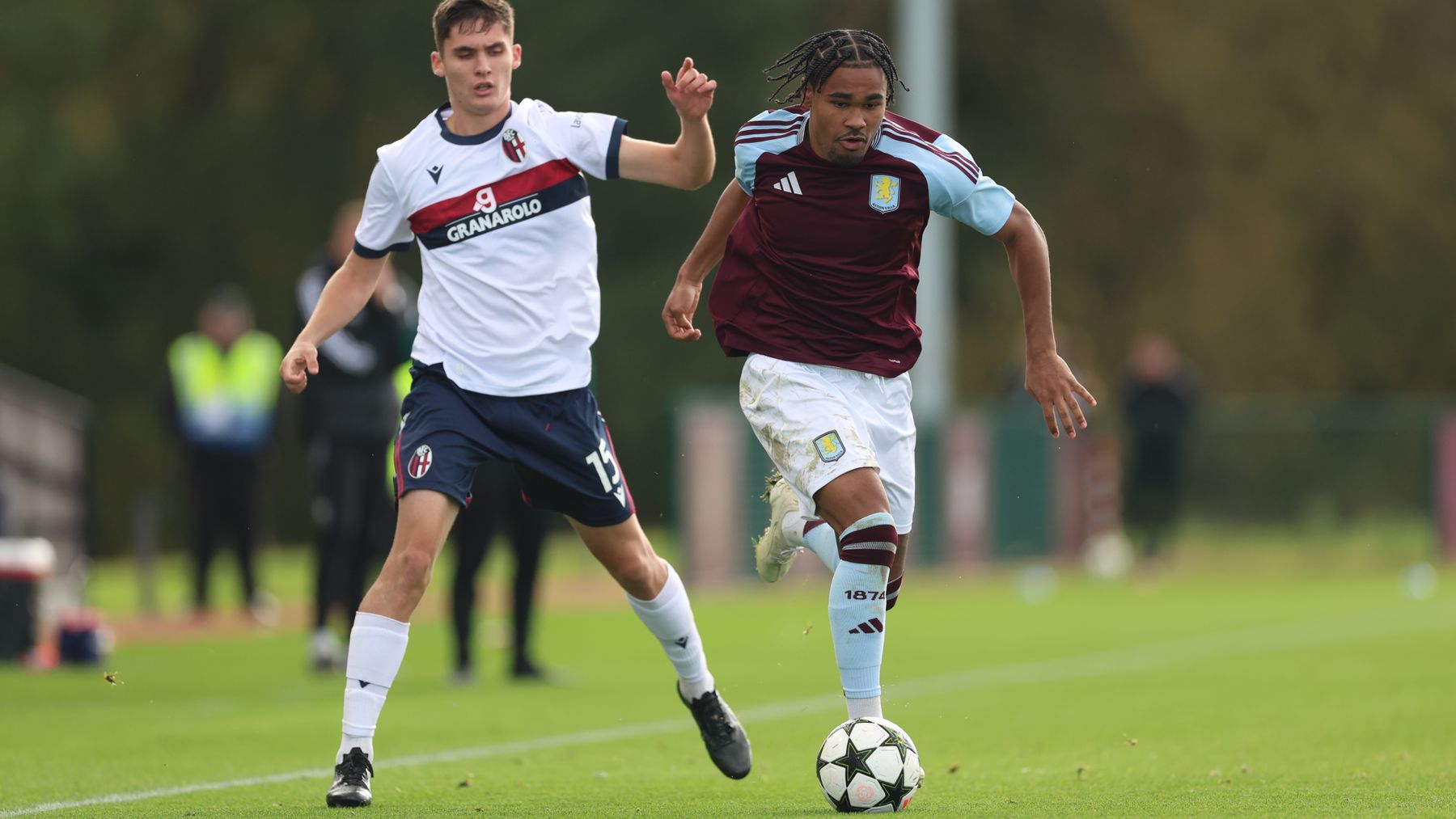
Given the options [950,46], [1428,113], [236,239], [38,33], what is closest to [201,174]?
[236,239]

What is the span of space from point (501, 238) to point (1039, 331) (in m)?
1.76

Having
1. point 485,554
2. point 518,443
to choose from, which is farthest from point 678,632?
point 485,554

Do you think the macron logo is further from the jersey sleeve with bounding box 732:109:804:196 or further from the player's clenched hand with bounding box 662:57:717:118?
the player's clenched hand with bounding box 662:57:717:118

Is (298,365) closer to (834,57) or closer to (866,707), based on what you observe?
(834,57)

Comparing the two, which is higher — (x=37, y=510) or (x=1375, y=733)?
(x=37, y=510)

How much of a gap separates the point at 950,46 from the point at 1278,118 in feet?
18.6

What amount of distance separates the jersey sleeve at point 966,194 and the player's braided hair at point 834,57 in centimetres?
27

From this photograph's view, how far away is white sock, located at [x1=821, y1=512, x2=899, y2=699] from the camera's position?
6562 millimetres

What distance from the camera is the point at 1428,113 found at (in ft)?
118

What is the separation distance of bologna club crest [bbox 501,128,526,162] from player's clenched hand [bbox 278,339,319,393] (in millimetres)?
903

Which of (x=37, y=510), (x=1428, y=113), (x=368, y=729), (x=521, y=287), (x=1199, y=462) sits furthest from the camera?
(x=1428, y=113)

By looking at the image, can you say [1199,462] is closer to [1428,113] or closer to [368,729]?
[1428,113]

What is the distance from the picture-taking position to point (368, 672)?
21.7ft

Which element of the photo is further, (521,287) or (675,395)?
(675,395)
